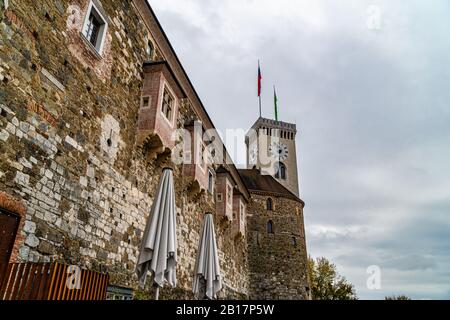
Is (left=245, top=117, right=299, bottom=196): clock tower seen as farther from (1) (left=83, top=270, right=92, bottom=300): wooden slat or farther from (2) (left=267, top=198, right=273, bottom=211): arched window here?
(1) (left=83, top=270, right=92, bottom=300): wooden slat

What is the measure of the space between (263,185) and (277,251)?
22.2ft

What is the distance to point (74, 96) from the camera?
24.2 feet

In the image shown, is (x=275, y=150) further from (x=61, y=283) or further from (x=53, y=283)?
(x=53, y=283)

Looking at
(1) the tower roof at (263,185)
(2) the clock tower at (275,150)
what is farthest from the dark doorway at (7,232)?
(2) the clock tower at (275,150)

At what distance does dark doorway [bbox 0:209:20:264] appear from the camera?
509cm

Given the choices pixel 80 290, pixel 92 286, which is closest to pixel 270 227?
pixel 92 286

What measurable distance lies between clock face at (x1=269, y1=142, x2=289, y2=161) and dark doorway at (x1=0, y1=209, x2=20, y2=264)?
126 feet

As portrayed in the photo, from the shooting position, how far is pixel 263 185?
31.7 metres

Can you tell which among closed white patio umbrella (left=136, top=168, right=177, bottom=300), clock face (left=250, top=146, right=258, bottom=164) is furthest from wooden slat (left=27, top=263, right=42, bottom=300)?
clock face (left=250, top=146, right=258, bottom=164)
